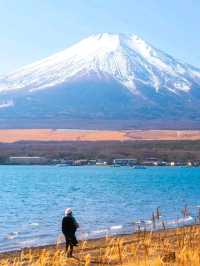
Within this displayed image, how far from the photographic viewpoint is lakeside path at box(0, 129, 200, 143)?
171875mm

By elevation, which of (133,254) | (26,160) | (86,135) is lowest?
(133,254)

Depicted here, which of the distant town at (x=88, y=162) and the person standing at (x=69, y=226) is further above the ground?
the distant town at (x=88, y=162)

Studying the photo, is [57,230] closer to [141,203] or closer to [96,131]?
[141,203]

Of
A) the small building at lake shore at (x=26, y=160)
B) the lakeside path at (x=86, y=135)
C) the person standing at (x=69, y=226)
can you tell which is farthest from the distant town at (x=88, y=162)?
the person standing at (x=69, y=226)

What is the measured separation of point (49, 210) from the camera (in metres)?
42.5

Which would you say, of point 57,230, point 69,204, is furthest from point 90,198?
point 57,230

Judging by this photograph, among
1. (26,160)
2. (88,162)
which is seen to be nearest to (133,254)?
(26,160)

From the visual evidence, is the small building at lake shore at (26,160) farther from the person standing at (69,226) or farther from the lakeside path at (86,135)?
the person standing at (69,226)

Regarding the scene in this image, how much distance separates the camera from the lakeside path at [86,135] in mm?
171875

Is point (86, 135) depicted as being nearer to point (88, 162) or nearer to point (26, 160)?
point (88, 162)

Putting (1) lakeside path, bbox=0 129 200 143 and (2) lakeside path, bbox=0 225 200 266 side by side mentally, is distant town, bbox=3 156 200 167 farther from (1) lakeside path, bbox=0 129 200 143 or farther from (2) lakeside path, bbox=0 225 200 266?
(2) lakeside path, bbox=0 225 200 266

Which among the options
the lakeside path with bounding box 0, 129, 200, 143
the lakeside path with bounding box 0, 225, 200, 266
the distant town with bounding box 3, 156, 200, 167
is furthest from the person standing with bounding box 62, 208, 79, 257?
the lakeside path with bounding box 0, 129, 200, 143

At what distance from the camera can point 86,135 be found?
591ft

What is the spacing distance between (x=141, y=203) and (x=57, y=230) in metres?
19.2
